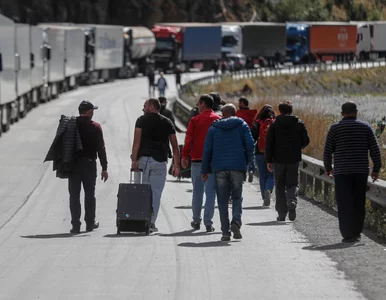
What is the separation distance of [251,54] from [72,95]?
51.0 metres

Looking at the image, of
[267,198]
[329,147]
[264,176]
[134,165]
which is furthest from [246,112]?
[329,147]

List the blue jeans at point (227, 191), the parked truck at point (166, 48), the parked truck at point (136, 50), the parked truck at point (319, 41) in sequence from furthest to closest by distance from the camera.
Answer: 1. the parked truck at point (319, 41)
2. the parked truck at point (166, 48)
3. the parked truck at point (136, 50)
4. the blue jeans at point (227, 191)

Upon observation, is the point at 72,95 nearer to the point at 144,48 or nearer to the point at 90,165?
the point at 144,48

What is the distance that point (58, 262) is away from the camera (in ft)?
42.1

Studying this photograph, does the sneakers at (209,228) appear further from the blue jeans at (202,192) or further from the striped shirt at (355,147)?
the striped shirt at (355,147)

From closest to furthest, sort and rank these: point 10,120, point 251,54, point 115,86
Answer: point 10,120
point 115,86
point 251,54

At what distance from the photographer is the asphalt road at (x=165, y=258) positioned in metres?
10.9

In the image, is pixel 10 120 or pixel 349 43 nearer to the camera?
pixel 10 120

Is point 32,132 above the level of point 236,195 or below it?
below

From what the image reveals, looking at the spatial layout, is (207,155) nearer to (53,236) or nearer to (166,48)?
(53,236)

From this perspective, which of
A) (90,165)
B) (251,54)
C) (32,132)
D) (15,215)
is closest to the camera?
(90,165)

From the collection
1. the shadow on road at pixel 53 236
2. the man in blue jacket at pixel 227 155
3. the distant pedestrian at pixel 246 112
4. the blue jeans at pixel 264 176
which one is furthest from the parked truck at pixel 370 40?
the man in blue jacket at pixel 227 155

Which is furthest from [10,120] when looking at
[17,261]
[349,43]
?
[349,43]

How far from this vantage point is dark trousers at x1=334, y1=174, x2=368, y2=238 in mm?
14664
